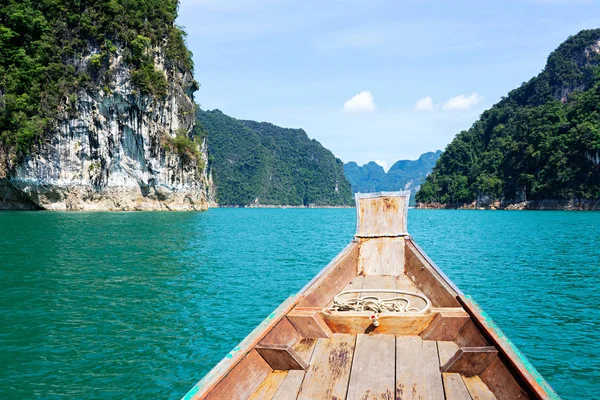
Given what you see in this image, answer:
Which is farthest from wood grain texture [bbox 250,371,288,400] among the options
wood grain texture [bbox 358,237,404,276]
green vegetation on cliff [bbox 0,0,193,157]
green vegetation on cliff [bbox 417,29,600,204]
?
green vegetation on cliff [bbox 417,29,600,204]

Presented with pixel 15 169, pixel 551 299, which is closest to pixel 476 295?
pixel 551 299

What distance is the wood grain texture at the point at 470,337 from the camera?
149 inches

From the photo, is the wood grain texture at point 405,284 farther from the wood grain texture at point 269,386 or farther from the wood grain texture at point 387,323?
the wood grain texture at point 269,386

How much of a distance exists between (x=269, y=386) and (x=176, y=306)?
23.0 ft

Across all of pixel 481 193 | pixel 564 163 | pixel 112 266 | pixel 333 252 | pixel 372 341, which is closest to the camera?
pixel 372 341

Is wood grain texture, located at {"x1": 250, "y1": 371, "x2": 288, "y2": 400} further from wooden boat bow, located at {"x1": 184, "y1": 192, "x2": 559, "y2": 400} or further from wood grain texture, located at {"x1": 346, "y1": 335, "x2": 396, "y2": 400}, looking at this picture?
wood grain texture, located at {"x1": 346, "y1": 335, "x2": 396, "y2": 400}

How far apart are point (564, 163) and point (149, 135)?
64523mm

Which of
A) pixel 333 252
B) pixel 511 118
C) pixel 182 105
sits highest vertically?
pixel 511 118

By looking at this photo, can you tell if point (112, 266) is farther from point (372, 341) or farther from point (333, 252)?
point (372, 341)

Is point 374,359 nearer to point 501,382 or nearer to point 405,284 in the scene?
point 501,382

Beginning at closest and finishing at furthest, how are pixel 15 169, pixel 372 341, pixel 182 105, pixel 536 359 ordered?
1. pixel 372 341
2. pixel 536 359
3. pixel 15 169
4. pixel 182 105

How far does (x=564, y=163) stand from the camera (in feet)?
239

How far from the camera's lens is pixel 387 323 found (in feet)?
13.8

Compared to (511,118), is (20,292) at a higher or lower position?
lower
